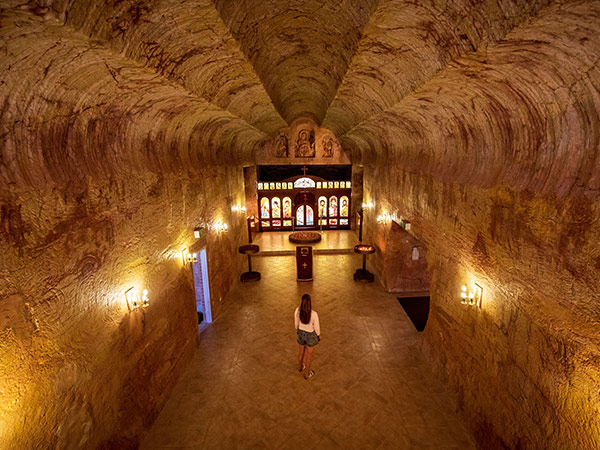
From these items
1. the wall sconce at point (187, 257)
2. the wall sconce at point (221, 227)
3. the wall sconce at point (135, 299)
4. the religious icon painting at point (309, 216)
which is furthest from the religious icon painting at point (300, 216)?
the wall sconce at point (135, 299)

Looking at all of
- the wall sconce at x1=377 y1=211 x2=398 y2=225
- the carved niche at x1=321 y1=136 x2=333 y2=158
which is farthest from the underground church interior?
the carved niche at x1=321 y1=136 x2=333 y2=158

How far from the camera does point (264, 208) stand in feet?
56.8

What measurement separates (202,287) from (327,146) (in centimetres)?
1053

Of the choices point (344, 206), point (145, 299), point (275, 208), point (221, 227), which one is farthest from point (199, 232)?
point (344, 206)

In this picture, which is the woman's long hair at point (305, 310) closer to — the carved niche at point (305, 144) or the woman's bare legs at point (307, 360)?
the woman's bare legs at point (307, 360)

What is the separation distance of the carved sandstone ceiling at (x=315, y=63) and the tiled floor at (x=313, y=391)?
3.93m

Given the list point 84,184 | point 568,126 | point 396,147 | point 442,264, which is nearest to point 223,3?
point 84,184

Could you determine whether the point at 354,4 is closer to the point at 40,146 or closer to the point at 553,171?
the point at 553,171

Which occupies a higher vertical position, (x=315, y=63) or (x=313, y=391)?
(x=315, y=63)

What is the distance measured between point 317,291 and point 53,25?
29.2ft

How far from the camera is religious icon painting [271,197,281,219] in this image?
56.6 feet

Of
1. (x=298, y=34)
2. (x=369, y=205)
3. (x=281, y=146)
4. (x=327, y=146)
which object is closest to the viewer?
(x=298, y=34)

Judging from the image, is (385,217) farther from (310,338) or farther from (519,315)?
(519,315)

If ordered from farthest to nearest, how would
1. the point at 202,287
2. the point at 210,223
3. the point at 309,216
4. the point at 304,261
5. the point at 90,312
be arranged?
the point at 309,216, the point at 304,261, the point at 210,223, the point at 202,287, the point at 90,312
